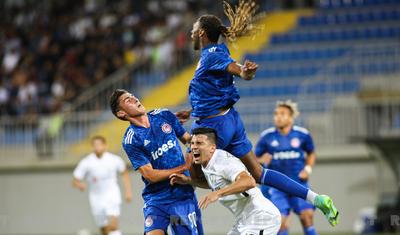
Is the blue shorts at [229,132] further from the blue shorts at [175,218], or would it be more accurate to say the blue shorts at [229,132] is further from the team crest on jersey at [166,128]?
the blue shorts at [175,218]

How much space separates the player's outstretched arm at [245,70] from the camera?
930cm

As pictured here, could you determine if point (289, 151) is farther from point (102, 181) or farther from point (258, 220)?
point (258, 220)

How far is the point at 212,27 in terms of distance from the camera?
10.2m

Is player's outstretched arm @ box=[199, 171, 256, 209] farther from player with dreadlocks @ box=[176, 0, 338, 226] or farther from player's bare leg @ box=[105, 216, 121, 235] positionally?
player's bare leg @ box=[105, 216, 121, 235]

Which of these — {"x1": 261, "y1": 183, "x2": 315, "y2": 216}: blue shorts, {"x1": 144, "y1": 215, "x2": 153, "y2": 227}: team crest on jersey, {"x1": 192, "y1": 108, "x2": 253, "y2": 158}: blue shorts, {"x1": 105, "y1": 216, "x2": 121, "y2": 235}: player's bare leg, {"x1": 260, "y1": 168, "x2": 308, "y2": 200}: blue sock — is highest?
{"x1": 192, "y1": 108, "x2": 253, "y2": 158}: blue shorts

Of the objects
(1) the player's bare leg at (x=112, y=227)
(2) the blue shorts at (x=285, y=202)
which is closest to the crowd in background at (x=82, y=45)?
(1) the player's bare leg at (x=112, y=227)

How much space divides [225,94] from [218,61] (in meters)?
0.44

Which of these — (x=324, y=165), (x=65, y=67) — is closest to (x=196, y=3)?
(x=65, y=67)

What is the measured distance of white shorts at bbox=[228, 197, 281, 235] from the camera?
9.32m

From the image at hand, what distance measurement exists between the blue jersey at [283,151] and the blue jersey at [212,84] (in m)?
3.45

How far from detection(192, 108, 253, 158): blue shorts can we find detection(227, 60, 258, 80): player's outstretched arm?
0.72 m

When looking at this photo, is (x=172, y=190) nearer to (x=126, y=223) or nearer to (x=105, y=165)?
(x=105, y=165)

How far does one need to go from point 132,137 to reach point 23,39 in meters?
20.2

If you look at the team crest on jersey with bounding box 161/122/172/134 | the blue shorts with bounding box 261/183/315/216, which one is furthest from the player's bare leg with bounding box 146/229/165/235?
the blue shorts with bounding box 261/183/315/216
